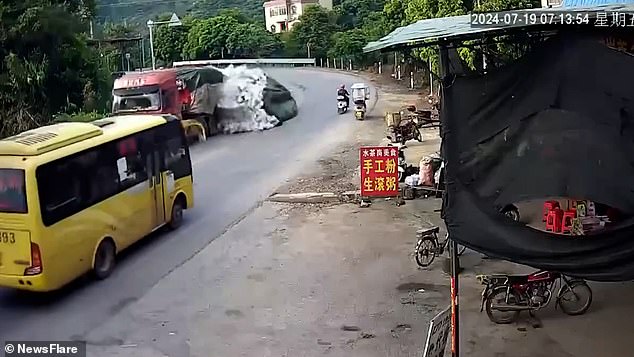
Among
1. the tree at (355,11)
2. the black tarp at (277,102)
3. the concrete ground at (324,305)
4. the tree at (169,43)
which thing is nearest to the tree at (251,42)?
the tree at (169,43)

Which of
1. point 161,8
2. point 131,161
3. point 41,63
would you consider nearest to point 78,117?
point 41,63

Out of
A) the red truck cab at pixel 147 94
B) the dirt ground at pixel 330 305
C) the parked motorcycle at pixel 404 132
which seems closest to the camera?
the dirt ground at pixel 330 305

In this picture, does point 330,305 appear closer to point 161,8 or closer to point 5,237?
point 5,237

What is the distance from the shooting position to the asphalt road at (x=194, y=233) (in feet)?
31.0

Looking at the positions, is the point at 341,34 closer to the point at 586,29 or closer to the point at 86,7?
the point at 86,7

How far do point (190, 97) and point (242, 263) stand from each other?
1406 cm

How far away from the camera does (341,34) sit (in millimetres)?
57500

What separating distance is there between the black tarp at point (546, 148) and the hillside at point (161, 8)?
164 ft

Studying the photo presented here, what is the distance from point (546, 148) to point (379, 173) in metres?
9.45

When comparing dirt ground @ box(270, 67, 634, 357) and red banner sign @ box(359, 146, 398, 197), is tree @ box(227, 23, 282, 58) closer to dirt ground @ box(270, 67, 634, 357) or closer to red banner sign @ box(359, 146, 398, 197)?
dirt ground @ box(270, 67, 634, 357)

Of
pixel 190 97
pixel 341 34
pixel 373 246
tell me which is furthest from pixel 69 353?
pixel 341 34
